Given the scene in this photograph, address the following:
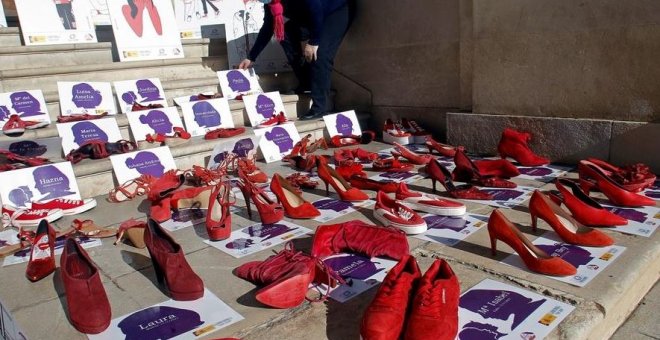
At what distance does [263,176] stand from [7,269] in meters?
1.95

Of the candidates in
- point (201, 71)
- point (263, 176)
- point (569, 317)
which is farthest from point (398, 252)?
point (201, 71)

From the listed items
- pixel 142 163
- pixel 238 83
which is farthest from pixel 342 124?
pixel 142 163

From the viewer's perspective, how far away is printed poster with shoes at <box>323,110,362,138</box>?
5535 millimetres

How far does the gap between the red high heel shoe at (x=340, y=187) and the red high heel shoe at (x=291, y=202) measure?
12.3 inches

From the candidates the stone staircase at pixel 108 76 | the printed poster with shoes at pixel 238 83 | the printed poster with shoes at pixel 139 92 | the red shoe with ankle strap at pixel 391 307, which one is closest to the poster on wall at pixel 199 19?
the stone staircase at pixel 108 76

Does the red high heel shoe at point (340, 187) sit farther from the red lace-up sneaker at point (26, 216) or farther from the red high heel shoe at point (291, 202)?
the red lace-up sneaker at point (26, 216)

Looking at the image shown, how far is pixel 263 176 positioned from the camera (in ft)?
13.2

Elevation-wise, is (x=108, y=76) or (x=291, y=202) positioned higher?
(x=108, y=76)

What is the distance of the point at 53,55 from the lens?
5223mm

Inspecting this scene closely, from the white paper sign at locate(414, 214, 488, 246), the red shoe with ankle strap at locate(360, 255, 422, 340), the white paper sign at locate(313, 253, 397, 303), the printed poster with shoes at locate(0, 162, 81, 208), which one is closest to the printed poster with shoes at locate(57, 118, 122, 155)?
the printed poster with shoes at locate(0, 162, 81, 208)

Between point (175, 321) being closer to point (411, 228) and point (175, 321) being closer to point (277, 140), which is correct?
point (411, 228)

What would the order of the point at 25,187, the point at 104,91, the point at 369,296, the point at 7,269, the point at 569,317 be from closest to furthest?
the point at 569,317 < the point at 369,296 < the point at 7,269 < the point at 25,187 < the point at 104,91

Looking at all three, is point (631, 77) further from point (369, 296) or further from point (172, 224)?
point (172, 224)

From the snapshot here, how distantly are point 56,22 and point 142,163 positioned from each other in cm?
247
